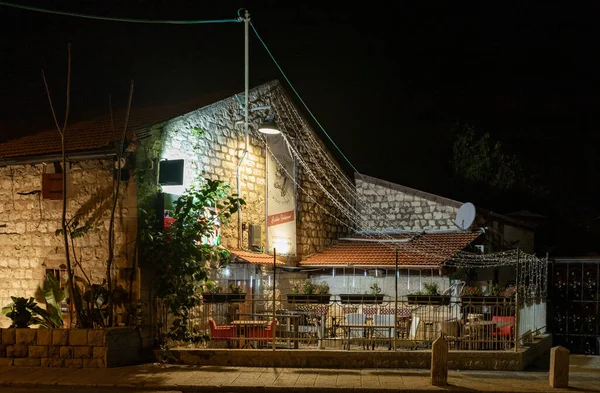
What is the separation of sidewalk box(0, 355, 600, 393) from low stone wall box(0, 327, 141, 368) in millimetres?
241

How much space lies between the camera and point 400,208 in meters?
20.5

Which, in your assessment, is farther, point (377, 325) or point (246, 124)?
point (246, 124)

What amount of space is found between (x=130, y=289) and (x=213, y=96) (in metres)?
6.11

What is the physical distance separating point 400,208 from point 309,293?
624cm

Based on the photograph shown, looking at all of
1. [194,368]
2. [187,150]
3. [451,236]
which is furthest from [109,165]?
[451,236]

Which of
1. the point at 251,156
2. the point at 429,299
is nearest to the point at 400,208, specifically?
the point at 251,156

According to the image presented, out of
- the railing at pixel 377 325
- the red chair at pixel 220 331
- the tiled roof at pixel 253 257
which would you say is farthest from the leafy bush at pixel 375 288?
the red chair at pixel 220 331

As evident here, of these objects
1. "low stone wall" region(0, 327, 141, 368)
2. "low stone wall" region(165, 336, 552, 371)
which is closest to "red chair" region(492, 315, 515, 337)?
"low stone wall" region(165, 336, 552, 371)

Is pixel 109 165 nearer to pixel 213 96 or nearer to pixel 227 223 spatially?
pixel 227 223

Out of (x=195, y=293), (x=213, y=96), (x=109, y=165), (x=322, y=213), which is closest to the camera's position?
(x=109, y=165)

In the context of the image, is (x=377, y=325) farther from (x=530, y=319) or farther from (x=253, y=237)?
(x=253, y=237)

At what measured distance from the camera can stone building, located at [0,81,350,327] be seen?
13.2m

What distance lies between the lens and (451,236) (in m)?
19.0

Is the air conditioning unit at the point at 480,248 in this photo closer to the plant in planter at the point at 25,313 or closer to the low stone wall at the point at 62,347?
the low stone wall at the point at 62,347
